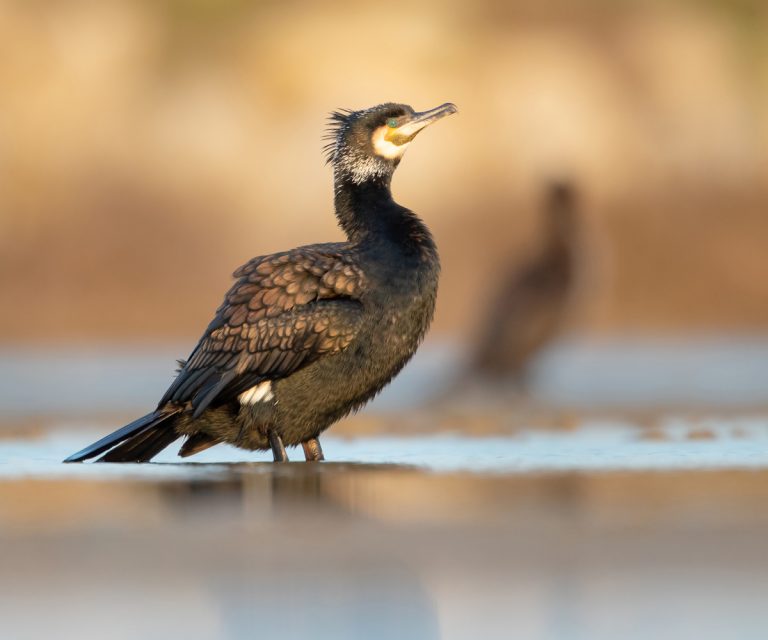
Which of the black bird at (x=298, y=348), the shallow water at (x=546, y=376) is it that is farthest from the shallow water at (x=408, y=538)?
the shallow water at (x=546, y=376)

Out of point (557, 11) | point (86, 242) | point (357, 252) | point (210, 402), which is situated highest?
point (557, 11)

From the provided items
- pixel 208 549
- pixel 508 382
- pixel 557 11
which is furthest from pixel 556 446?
pixel 557 11

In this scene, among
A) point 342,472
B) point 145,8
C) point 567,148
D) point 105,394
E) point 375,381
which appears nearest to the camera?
point 342,472

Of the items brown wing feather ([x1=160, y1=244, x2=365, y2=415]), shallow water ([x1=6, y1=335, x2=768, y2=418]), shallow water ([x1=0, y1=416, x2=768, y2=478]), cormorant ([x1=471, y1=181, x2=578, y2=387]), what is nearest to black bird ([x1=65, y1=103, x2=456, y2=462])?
brown wing feather ([x1=160, y1=244, x2=365, y2=415])

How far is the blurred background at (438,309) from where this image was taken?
504 cm

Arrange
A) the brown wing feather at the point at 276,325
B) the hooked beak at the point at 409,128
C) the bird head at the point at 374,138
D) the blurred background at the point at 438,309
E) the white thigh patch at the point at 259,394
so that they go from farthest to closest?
1. the hooked beak at the point at 409,128
2. the bird head at the point at 374,138
3. the white thigh patch at the point at 259,394
4. the brown wing feather at the point at 276,325
5. the blurred background at the point at 438,309

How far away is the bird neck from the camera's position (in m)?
8.09

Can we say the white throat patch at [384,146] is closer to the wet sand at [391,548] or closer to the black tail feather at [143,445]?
the wet sand at [391,548]

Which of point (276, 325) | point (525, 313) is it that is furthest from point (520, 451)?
point (525, 313)

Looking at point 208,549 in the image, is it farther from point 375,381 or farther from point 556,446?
point 556,446

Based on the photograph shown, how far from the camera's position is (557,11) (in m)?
28.2

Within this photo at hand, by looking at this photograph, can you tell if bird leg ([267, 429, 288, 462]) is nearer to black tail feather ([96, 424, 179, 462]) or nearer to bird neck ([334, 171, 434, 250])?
black tail feather ([96, 424, 179, 462])

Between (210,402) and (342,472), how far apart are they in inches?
28.5

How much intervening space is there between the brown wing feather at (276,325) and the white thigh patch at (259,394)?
4 cm
